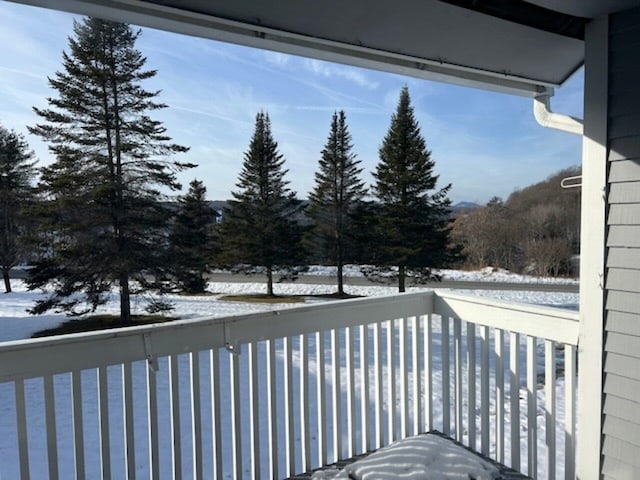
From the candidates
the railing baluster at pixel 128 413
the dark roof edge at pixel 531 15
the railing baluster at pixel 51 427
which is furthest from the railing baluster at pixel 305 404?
the dark roof edge at pixel 531 15

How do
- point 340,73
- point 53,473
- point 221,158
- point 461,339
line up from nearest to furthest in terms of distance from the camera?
point 53,473 → point 461,339 → point 340,73 → point 221,158

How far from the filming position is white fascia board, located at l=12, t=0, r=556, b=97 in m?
1.21

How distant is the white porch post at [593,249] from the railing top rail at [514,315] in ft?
0.24

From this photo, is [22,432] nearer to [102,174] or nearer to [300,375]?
[300,375]

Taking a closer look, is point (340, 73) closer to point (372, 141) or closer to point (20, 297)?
point (372, 141)

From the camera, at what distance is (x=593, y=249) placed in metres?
1.56

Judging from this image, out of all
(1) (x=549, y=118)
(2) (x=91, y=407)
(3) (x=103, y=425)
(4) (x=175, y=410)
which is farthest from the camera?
(2) (x=91, y=407)

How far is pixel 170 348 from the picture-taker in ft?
4.98

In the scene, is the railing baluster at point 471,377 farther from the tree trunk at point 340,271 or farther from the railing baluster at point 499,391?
the tree trunk at point 340,271

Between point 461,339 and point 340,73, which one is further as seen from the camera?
point 340,73

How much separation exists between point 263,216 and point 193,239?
1.96 metres

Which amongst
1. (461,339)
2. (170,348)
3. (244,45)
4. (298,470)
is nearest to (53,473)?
(170,348)

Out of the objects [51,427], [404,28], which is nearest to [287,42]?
[404,28]

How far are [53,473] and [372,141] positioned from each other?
12.4m
